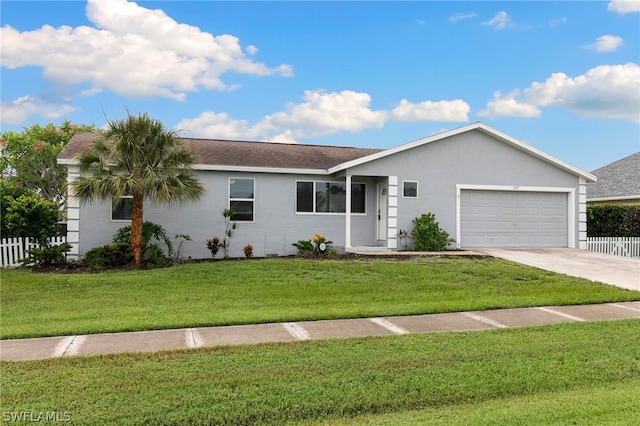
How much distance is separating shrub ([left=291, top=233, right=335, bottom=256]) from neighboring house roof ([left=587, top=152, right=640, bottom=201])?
15.4 m

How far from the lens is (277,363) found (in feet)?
15.7

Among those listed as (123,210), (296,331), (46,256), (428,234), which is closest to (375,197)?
(428,234)

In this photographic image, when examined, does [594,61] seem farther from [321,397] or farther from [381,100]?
[321,397]

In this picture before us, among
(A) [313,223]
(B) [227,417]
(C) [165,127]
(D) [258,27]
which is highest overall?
(D) [258,27]

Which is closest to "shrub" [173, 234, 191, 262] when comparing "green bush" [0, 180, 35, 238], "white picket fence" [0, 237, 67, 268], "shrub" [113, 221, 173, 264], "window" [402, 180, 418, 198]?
"shrub" [113, 221, 173, 264]

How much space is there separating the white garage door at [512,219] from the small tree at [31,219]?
13.7m

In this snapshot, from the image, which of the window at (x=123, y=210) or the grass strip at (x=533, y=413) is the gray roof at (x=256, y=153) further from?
the grass strip at (x=533, y=413)

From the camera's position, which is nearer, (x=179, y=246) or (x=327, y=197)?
(x=179, y=246)

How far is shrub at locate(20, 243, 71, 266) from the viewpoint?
42.0ft

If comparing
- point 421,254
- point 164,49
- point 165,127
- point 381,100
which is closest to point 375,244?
point 421,254

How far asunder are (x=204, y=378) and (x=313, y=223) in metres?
11.9

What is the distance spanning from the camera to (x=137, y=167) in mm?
12609

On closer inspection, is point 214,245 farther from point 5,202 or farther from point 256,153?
point 5,202

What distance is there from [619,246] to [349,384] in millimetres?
18197
